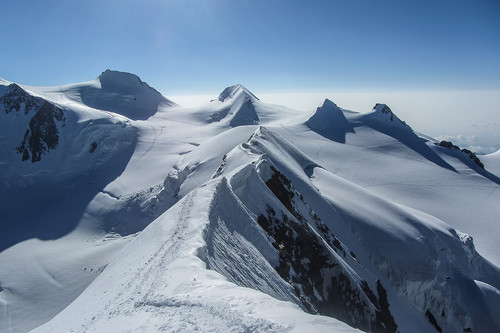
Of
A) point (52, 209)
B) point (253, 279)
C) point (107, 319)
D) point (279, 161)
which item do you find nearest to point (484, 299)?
point (279, 161)

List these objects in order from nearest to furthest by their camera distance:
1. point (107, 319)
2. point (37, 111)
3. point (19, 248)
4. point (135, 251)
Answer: point (107, 319) < point (135, 251) < point (19, 248) < point (37, 111)

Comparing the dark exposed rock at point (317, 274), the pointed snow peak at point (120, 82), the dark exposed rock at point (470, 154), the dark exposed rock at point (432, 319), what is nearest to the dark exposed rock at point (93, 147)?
the pointed snow peak at point (120, 82)

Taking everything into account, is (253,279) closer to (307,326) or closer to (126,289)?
(126,289)

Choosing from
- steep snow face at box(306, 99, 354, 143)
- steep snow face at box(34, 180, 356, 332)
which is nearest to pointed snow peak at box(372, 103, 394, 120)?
steep snow face at box(306, 99, 354, 143)

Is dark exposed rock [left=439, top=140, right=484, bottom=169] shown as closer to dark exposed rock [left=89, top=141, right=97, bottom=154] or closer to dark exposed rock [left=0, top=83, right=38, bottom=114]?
dark exposed rock [left=89, top=141, right=97, bottom=154]

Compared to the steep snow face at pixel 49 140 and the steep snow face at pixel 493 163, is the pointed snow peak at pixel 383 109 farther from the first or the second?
the steep snow face at pixel 49 140

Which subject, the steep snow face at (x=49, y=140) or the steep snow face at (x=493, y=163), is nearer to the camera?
the steep snow face at (x=49, y=140)
